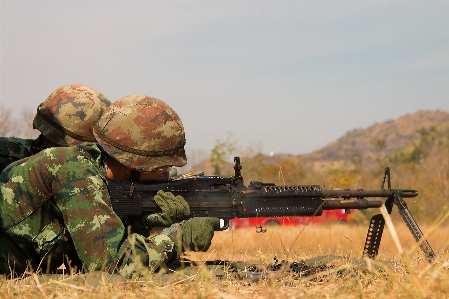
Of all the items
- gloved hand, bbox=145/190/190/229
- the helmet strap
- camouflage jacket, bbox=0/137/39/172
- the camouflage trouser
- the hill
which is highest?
camouflage jacket, bbox=0/137/39/172

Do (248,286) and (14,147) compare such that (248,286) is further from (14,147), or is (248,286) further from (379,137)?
(379,137)

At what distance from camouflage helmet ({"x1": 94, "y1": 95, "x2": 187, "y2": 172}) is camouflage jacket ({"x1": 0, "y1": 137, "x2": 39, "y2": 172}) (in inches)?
67.2

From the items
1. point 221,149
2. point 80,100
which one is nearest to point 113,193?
point 80,100

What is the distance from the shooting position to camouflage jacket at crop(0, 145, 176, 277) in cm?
469

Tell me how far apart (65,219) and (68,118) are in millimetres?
2668

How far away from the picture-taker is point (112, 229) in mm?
4754

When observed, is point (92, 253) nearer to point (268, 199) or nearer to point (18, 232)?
point (18, 232)

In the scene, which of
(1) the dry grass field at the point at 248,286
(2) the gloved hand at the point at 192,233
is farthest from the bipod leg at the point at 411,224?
(2) the gloved hand at the point at 192,233

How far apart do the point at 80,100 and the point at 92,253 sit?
121 inches

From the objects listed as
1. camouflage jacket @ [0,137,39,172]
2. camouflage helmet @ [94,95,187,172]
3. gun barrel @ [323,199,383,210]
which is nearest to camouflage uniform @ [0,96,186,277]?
camouflage helmet @ [94,95,187,172]

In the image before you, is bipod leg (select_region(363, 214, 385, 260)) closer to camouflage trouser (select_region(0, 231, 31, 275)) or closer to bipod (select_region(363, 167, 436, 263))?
bipod (select_region(363, 167, 436, 263))

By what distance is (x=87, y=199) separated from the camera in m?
4.76

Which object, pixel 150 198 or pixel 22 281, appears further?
pixel 150 198

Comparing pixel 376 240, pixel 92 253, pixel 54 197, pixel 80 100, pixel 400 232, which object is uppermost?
pixel 80 100
